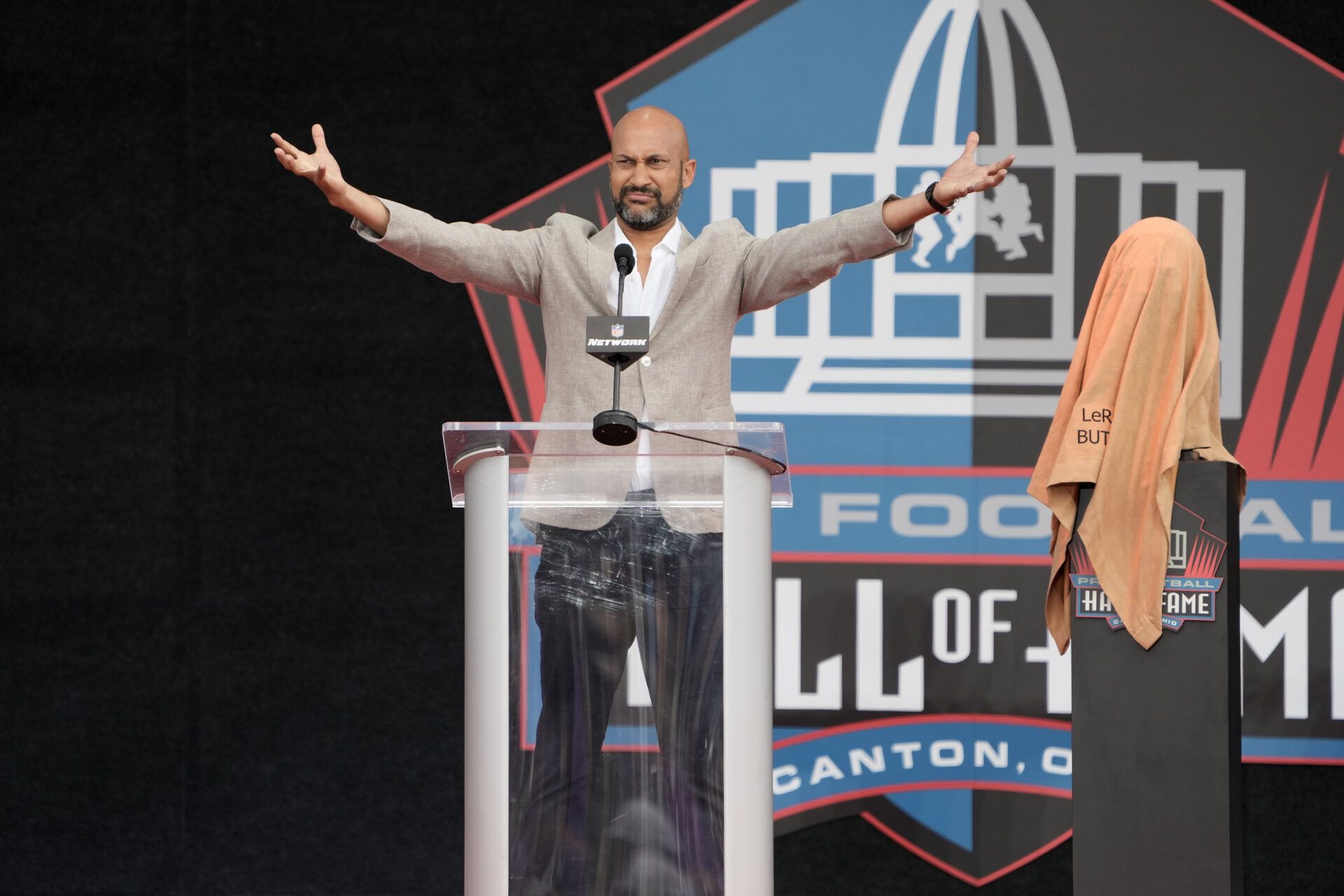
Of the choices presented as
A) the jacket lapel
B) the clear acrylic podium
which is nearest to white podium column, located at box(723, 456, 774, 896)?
the clear acrylic podium

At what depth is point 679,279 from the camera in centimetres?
253

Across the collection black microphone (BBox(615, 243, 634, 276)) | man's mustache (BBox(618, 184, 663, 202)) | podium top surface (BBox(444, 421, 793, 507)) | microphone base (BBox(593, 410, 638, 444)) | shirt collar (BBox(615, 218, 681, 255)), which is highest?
man's mustache (BBox(618, 184, 663, 202))

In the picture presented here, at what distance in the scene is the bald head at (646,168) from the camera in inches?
102

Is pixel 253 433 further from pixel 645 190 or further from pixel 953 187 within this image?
pixel 953 187

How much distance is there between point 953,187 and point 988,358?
123 centimetres

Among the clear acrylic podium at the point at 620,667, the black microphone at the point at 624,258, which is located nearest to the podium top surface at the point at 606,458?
the clear acrylic podium at the point at 620,667

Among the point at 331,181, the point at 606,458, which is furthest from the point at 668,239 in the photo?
the point at 606,458

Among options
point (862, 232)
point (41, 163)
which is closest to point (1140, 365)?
point (862, 232)

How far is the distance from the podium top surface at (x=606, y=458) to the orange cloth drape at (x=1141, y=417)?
0.75m

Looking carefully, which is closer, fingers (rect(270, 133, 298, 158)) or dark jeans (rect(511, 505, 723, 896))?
dark jeans (rect(511, 505, 723, 896))

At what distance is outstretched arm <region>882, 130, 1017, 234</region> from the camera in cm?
225

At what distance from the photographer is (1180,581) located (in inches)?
92.0

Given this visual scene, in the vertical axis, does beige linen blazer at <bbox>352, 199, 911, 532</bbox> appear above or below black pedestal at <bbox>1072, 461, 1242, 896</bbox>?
above

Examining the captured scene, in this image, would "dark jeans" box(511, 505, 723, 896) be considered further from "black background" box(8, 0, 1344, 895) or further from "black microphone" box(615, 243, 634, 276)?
"black background" box(8, 0, 1344, 895)
